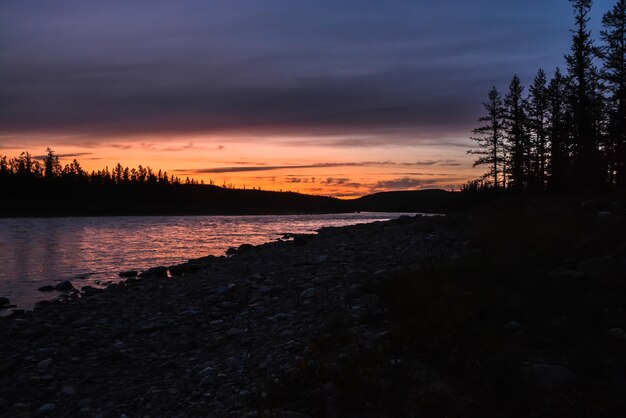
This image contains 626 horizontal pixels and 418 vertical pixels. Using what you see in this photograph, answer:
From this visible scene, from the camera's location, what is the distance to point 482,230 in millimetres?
18578

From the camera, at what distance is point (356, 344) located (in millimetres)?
6770

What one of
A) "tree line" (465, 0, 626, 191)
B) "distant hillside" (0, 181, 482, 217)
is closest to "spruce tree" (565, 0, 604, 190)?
"tree line" (465, 0, 626, 191)

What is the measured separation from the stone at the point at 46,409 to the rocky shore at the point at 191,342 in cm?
2

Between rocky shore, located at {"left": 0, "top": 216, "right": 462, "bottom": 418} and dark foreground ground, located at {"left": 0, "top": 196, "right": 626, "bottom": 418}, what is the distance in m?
0.04

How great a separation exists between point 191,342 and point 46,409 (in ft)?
8.94

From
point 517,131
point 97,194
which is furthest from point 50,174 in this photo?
point 517,131

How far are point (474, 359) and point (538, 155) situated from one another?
2332 inches

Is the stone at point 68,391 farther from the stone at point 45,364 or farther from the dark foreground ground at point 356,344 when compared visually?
the stone at point 45,364

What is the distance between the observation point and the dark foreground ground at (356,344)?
5.12 meters

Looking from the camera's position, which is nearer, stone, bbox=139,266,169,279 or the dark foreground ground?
the dark foreground ground

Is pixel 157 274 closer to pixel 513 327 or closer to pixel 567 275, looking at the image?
pixel 567 275

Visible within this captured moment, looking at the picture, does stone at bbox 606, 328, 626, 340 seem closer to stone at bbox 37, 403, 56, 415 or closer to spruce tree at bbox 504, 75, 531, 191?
stone at bbox 37, 403, 56, 415

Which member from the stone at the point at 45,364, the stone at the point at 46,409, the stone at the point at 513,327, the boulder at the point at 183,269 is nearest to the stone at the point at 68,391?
the stone at the point at 46,409

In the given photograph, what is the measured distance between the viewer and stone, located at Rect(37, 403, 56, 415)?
6.29 m
